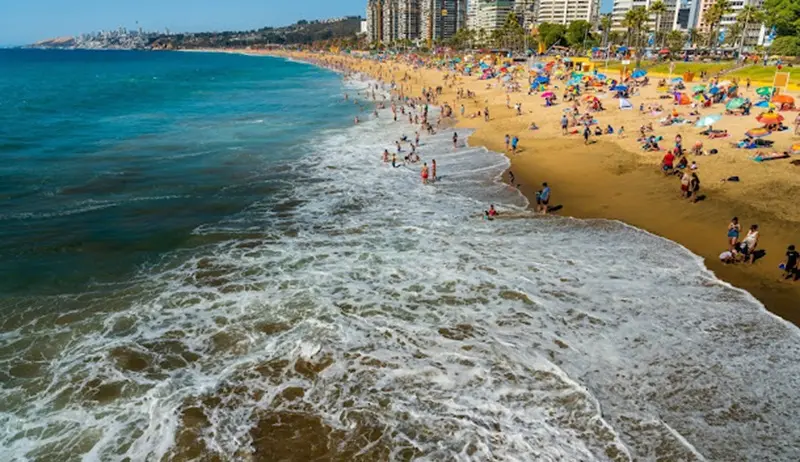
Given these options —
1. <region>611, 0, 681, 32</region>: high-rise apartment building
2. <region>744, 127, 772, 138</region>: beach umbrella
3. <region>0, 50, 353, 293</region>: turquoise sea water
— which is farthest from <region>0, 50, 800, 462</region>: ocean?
<region>611, 0, 681, 32</region>: high-rise apartment building

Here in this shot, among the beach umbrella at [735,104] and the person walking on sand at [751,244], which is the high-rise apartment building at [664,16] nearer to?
the beach umbrella at [735,104]

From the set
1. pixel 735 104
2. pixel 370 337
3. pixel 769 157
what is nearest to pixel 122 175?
pixel 370 337

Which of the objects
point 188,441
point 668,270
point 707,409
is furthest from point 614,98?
point 188,441

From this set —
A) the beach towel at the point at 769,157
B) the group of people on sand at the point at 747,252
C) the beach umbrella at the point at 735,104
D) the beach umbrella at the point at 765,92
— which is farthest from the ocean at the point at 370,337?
the beach umbrella at the point at 765,92

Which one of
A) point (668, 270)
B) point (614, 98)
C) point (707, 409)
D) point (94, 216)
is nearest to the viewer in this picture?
point (707, 409)

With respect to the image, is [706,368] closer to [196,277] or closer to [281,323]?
[281,323]

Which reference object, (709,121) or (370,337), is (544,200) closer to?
(370,337)

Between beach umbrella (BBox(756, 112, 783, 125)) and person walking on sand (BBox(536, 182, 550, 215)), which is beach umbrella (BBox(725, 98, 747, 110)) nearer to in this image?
beach umbrella (BBox(756, 112, 783, 125))

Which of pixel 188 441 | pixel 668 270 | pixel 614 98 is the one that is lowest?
pixel 188 441
